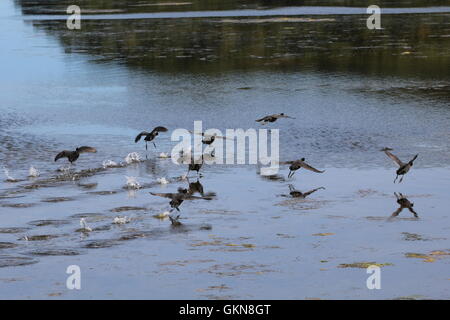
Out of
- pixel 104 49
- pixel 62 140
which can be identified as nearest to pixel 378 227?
pixel 62 140

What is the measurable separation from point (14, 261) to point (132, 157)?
640cm

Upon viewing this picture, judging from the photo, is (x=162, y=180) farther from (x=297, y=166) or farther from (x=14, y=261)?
(x=14, y=261)

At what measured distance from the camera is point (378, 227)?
47.3ft

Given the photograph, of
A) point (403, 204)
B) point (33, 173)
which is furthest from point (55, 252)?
point (403, 204)

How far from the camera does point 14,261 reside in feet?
42.7

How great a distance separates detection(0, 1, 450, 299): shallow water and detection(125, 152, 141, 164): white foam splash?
15 centimetres

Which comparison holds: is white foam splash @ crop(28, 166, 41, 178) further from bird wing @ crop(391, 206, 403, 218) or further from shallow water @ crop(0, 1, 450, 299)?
bird wing @ crop(391, 206, 403, 218)

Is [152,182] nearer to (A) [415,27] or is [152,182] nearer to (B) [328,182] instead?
(B) [328,182]

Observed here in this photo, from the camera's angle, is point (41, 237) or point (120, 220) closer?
point (41, 237)

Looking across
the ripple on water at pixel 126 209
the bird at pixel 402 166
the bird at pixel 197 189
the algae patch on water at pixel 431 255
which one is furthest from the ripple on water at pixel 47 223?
the bird at pixel 402 166

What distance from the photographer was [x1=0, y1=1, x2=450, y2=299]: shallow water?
12.5 m

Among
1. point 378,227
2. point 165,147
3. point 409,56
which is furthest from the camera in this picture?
point 409,56

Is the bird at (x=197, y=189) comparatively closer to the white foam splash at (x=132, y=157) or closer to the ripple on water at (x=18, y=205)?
the white foam splash at (x=132, y=157)

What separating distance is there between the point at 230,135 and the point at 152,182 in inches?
167
